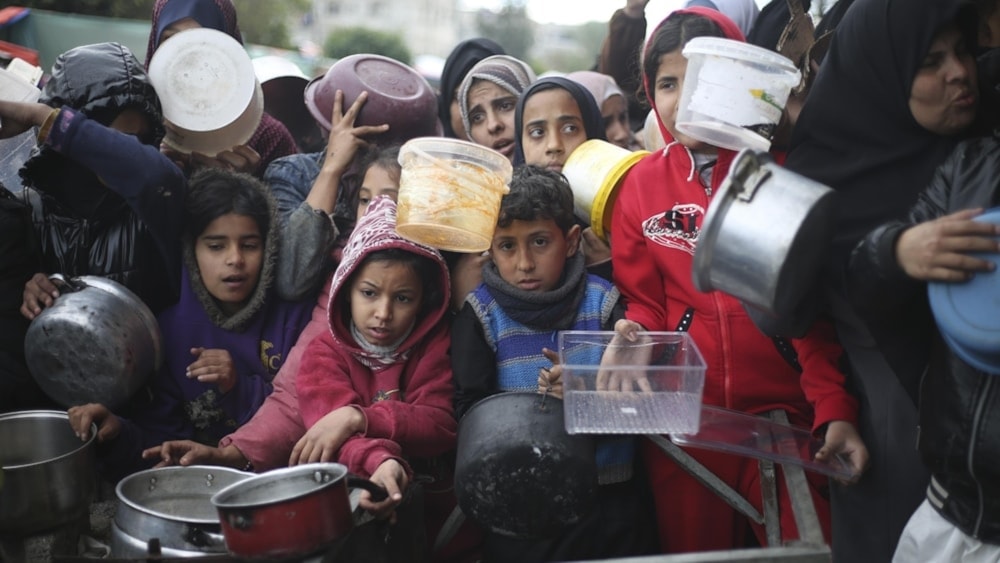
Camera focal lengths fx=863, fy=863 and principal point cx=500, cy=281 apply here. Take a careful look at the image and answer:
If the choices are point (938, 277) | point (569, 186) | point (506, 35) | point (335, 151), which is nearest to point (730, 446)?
point (938, 277)

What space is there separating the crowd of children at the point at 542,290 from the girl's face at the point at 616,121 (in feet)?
2.42

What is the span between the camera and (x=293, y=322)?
3314 millimetres

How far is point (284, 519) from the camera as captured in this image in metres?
2.05

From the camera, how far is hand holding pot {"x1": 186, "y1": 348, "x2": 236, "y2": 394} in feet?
10.1

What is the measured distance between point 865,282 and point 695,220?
83 cm

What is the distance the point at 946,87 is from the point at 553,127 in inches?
67.6

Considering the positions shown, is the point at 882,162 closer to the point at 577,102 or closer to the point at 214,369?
the point at 577,102

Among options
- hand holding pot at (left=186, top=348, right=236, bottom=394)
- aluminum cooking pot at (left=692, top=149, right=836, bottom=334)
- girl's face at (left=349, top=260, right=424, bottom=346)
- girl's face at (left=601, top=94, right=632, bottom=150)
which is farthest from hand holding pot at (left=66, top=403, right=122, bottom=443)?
girl's face at (left=601, top=94, right=632, bottom=150)

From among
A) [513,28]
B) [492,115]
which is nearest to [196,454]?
[492,115]

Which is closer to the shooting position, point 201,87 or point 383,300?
point 383,300

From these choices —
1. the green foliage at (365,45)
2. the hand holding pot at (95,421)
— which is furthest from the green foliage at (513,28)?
the hand holding pot at (95,421)

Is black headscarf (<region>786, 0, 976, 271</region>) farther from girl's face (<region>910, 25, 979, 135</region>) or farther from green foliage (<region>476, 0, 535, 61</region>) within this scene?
green foliage (<region>476, 0, 535, 61</region>)

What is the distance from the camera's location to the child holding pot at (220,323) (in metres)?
3.17

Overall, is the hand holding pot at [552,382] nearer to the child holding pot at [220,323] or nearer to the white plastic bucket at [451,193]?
the white plastic bucket at [451,193]
